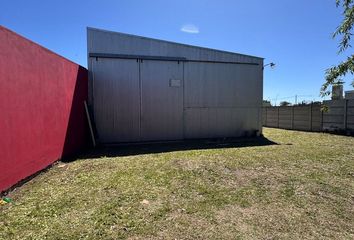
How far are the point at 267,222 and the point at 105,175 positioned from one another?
11.0ft

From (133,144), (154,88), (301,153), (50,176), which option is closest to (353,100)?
(301,153)

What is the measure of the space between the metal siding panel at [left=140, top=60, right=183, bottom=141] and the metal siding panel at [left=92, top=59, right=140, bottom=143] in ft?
1.06

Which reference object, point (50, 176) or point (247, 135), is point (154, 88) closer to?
point (247, 135)

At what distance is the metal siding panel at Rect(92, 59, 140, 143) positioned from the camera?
9.63 meters

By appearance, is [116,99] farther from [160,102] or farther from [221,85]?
[221,85]

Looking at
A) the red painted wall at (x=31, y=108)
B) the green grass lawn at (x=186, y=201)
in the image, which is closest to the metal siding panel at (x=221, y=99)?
the green grass lawn at (x=186, y=201)

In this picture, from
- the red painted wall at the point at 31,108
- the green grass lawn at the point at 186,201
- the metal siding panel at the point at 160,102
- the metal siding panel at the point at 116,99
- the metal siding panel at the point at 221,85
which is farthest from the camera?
the metal siding panel at the point at 221,85

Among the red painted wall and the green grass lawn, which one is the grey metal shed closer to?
the red painted wall

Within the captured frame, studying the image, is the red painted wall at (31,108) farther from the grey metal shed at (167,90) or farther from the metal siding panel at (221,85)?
the metal siding panel at (221,85)

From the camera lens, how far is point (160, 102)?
33.6 ft

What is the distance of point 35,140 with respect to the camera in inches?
198

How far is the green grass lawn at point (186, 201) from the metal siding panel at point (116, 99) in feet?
11.8

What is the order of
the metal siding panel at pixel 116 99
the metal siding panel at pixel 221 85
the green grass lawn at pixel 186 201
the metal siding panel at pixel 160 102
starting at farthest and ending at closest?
the metal siding panel at pixel 221 85
the metal siding panel at pixel 160 102
the metal siding panel at pixel 116 99
the green grass lawn at pixel 186 201

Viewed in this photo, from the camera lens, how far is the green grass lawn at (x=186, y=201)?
286 centimetres
